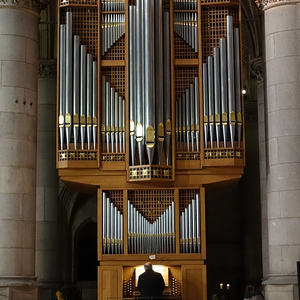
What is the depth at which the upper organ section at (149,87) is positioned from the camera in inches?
1045

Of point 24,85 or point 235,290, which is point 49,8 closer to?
point 24,85

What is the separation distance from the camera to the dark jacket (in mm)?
Result: 24812

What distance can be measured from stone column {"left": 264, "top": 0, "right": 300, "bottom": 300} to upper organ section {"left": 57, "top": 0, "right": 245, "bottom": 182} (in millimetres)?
1005

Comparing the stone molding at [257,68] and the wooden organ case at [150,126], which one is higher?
the stone molding at [257,68]

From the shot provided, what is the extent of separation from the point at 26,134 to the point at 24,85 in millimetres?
1453

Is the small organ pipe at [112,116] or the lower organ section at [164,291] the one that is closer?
the lower organ section at [164,291]

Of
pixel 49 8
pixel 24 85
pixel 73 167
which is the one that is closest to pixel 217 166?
pixel 73 167

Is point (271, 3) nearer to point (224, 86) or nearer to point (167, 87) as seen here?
point (224, 86)

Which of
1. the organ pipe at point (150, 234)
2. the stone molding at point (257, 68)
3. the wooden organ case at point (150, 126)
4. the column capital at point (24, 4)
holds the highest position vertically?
the column capital at point (24, 4)

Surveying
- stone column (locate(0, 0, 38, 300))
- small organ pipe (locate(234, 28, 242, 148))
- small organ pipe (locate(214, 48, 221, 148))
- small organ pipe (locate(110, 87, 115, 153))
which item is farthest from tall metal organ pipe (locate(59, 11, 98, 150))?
small organ pipe (locate(234, 28, 242, 148))

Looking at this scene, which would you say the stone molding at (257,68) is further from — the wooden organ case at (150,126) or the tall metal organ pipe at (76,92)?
the tall metal organ pipe at (76,92)

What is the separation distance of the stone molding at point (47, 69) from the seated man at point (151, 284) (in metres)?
10.2

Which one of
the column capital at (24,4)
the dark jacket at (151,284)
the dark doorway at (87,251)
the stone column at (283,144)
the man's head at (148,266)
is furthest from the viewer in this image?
the dark doorway at (87,251)

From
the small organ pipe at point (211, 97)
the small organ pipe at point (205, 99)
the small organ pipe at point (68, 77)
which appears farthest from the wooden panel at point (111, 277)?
the small organ pipe at point (211, 97)
